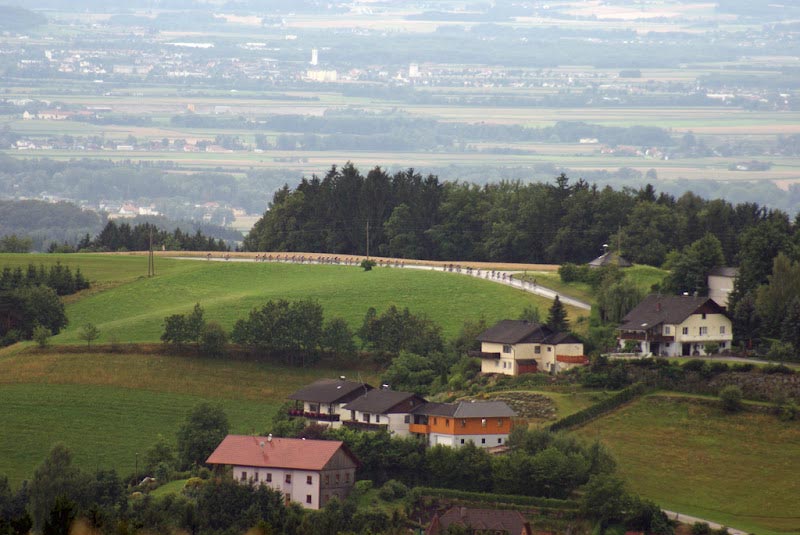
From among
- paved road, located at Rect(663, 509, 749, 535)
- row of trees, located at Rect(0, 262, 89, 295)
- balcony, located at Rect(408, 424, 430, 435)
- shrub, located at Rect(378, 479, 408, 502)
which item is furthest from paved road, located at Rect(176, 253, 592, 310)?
paved road, located at Rect(663, 509, 749, 535)

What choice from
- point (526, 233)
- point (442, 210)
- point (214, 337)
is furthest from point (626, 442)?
point (442, 210)

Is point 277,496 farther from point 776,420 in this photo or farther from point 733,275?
point 733,275

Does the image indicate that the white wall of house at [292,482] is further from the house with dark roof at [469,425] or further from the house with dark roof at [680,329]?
the house with dark roof at [680,329]

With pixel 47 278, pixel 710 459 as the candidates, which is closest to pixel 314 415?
pixel 710 459

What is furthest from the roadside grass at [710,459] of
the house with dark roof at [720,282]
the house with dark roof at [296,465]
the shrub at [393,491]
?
the house with dark roof at [720,282]

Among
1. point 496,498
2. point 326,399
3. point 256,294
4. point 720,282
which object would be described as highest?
point 720,282

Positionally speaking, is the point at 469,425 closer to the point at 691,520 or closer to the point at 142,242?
the point at 691,520
